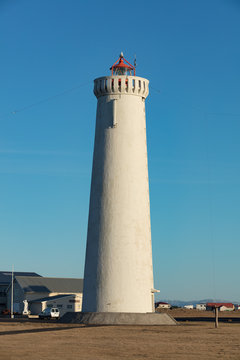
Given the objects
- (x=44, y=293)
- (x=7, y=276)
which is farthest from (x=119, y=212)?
(x=7, y=276)

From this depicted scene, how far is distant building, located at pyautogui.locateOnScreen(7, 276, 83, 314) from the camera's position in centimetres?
7494

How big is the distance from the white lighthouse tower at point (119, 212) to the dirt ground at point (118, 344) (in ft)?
16.5

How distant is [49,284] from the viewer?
277 ft

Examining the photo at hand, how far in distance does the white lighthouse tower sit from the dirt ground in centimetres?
502

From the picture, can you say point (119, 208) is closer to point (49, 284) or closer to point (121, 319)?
point (121, 319)

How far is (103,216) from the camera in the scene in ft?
152

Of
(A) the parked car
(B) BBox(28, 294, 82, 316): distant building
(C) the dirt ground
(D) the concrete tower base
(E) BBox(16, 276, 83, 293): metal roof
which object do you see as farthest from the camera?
(E) BBox(16, 276, 83, 293): metal roof

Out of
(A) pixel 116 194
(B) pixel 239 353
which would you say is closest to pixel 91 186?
(A) pixel 116 194

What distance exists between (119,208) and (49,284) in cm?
4118

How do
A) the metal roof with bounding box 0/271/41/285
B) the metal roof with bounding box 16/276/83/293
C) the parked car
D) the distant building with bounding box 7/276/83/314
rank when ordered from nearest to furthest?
1. the parked car
2. the distant building with bounding box 7/276/83/314
3. the metal roof with bounding box 16/276/83/293
4. the metal roof with bounding box 0/271/41/285

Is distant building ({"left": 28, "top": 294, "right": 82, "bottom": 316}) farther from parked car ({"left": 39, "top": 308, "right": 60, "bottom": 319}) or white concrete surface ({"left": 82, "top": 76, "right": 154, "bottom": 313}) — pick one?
white concrete surface ({"left": 82, "top": 76, "right": 154, "bottom": 313})

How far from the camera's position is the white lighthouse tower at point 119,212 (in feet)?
149

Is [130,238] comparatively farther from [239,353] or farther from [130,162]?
Result: [239,353]

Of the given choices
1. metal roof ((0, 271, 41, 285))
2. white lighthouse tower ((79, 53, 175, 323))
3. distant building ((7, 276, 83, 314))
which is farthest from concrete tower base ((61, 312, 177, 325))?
metal roof ((0, 271, 41, 285))
